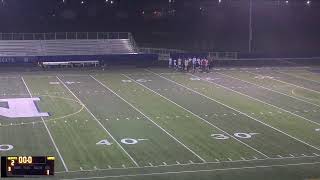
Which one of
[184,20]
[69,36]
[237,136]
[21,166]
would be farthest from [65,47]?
[21,166]

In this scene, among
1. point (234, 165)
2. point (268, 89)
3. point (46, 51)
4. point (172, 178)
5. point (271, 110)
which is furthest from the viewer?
point (46, 51)

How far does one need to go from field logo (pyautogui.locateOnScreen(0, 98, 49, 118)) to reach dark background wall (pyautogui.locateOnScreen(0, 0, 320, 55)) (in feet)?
95.3

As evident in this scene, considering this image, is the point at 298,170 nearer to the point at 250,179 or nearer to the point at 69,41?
the point at 250,179

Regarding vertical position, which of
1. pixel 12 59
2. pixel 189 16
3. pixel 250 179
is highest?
pixel 189 16

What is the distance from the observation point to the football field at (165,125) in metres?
16.2

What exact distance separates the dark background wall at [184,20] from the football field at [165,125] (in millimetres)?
23068

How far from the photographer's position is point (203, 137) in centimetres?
1980

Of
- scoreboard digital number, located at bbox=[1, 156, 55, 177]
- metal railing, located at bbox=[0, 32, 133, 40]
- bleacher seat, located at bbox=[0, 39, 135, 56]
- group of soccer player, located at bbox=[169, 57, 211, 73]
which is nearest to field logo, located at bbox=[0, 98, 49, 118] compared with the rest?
scoreboard digital number, located at bbox=[1, 156, 55, 177]

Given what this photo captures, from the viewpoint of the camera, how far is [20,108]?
2447 centimetres

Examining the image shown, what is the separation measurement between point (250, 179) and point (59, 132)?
7772mm

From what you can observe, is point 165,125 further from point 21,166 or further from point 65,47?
point 65,47

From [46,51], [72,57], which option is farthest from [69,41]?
[72,57]

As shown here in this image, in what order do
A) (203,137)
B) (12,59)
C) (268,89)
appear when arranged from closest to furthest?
(203,137) → (268,89) → (12,59)

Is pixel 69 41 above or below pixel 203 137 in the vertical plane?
above
